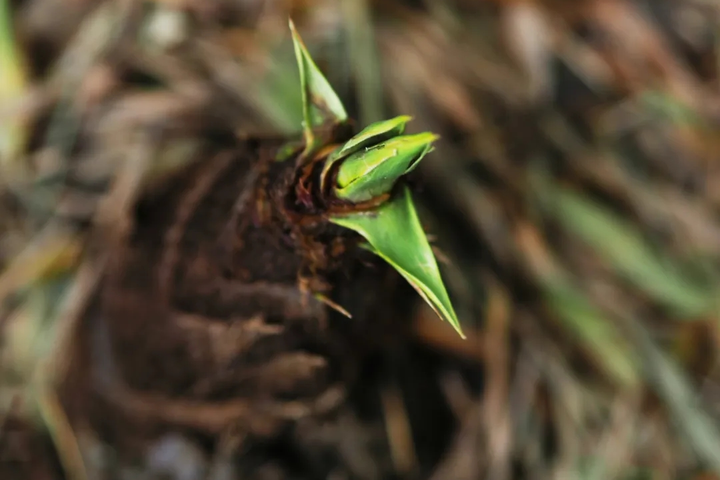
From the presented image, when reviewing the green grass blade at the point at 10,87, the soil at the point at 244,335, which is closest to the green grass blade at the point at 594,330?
the soil at the point at 244,335

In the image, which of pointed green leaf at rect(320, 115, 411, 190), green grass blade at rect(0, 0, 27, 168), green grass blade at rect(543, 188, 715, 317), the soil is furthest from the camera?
green grass blade at rect(543, 188, 715, 317)

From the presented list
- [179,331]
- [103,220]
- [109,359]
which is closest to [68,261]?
[103,220]

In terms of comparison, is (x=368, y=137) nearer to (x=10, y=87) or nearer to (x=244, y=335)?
(x=244, y=335)

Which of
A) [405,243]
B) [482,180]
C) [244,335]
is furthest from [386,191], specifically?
[482,180]

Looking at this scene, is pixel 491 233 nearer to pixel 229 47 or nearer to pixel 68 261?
pixel 229 47

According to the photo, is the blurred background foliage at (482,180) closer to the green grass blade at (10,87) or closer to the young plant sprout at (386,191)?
the green grass blade at (10,87)

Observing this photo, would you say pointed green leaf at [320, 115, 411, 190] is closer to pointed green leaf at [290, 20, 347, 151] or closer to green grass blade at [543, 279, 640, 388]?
pointed green leaf at [290, 20, 347, 151]

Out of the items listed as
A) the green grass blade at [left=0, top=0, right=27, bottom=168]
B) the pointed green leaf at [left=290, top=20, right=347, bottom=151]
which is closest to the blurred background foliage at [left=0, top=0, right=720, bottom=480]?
the green grass blade at [left=0, top=0, right=27, bottom=168]
